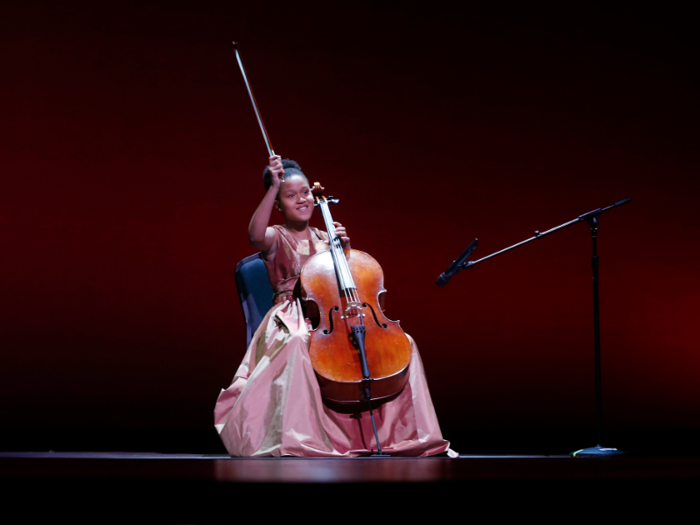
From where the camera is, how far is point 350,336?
6.20 feet

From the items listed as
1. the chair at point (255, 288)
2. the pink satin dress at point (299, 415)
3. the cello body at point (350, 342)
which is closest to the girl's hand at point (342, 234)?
the cello body at point (350, 342)

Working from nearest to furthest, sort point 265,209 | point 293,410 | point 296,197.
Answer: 1. point 293,410
2. point 265,209
3. point 296,197

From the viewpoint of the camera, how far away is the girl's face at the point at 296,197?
2.28 metres

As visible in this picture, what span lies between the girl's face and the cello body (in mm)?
324

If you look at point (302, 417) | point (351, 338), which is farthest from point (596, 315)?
point (302, 417)

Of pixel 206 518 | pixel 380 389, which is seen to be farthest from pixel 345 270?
pixel 206 518

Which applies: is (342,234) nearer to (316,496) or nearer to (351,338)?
(351,338)

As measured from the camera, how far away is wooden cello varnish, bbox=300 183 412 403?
1.86 metres

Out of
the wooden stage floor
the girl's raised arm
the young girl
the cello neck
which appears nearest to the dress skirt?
the young girl

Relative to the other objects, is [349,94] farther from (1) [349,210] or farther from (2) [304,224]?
(2) [304,224]

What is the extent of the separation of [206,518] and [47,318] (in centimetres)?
280

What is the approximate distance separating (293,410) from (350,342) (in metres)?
0.25

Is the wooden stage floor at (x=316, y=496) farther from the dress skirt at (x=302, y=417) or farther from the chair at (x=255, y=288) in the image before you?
the chair at (x=255, y=288)

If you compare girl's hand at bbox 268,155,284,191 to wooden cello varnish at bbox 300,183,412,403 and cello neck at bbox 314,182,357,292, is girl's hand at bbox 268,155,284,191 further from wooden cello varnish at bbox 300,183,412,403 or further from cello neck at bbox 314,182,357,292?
wooden cello varnish at bbox 300,183,412,403
